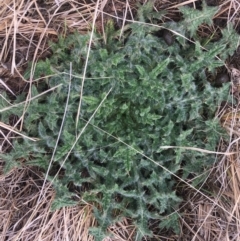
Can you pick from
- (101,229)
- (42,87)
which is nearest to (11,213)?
(101,229)

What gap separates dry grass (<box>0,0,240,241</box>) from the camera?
200cm

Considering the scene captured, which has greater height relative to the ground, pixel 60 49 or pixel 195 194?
pixel 60 49

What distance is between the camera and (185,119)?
6.50 ft

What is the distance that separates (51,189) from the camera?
2.06 metres

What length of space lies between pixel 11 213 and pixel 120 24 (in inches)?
43.6

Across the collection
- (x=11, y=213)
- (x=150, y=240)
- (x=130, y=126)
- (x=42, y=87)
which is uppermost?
(x=42, y=87)

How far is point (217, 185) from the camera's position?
2033mm

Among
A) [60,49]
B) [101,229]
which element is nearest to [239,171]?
[101,229]

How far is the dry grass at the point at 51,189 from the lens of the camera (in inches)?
78.8

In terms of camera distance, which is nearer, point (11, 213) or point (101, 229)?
point (101, 229)

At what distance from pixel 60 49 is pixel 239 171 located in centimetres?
106

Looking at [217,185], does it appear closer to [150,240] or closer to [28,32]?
[150,240]

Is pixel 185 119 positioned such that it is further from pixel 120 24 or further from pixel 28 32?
pixel 28 32

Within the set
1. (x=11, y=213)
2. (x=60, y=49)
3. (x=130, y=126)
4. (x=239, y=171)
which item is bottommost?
(x=11, y=213)
